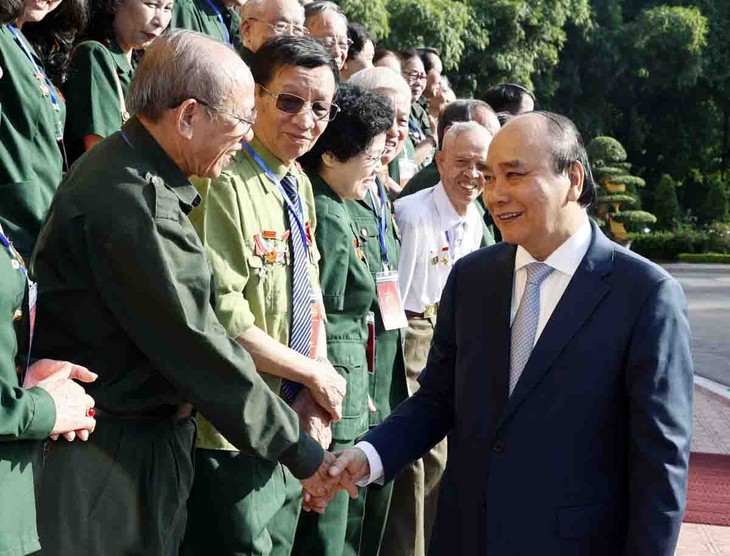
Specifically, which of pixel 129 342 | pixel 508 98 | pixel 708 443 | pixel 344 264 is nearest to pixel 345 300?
pixel 344 264

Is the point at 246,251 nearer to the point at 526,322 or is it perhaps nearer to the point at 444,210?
the point at 526,322

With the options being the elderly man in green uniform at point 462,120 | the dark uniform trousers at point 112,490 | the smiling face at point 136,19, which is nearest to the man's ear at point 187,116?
the dark uniform trousers at point 112,490

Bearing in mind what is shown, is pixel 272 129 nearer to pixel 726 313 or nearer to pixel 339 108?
pixel 339 108

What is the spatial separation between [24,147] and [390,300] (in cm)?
168

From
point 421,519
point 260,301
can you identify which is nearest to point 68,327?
point 260,301

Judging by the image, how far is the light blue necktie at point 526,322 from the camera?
124 inches

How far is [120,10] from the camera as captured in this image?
4.74 meters

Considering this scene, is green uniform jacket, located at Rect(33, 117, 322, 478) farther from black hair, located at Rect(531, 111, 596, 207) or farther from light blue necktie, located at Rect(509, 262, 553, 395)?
black hair, located at Rect(531, 111, 596, 207)

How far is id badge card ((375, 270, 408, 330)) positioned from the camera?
183 inches

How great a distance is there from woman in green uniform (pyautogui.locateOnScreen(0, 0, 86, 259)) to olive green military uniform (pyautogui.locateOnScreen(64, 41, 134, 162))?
1.31 feet

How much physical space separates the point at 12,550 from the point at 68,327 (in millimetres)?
567

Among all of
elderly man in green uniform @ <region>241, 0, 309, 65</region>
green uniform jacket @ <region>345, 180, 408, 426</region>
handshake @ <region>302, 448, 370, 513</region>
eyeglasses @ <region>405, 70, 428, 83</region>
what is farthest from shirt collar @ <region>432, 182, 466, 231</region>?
eyeglasses @ <region>405, 70, 428, 83</region>

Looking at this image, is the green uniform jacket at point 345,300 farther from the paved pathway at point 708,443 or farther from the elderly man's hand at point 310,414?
the paved pathway at point 708,443

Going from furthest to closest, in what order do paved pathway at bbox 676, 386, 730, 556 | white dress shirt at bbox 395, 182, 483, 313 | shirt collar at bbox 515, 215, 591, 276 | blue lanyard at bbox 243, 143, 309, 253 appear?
1. paved pathway at bbox 676, 386, 730, 556
2. white dress shirt at bbox 395, 182, 483, 313
3. blue lanyard at bbox 243, 143, 309, 253
4. shirt collar at bbox 515, 215, 591, 276
